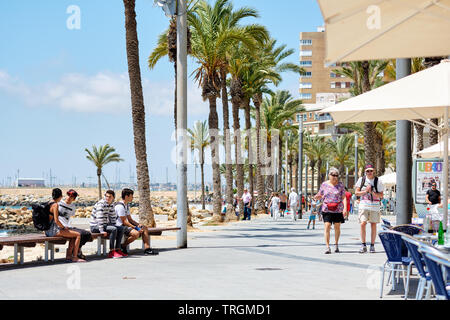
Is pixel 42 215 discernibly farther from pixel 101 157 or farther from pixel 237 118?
pixel 101 157

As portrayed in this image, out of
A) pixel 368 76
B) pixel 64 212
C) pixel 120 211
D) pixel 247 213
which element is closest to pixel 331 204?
pixel 120 211

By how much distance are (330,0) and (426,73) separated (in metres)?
1.64

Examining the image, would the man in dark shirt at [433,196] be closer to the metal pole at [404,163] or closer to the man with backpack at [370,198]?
the man with backpack at [370,198]

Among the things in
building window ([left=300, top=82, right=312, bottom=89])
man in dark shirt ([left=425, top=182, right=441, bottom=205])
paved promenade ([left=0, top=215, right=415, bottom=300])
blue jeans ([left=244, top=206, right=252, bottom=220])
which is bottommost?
blue jeans ([left=244, top=206, right=252, bottom=220])

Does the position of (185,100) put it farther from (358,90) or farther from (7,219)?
(7,219)

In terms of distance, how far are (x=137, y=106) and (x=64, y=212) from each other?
8.56m

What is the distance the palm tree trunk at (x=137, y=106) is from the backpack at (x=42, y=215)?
27.2 ft

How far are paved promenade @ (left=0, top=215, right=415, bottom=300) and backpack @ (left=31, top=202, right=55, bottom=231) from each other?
72cm

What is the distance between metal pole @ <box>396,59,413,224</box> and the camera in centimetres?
1234

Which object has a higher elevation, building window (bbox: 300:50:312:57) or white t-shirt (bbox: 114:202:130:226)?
building window (bbox: 300:50:312:57)

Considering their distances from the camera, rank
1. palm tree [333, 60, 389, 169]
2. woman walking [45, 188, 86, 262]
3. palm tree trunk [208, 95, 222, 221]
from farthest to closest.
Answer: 1. palm tree [333, 60, 389, 169]
2. palm tree trunk [208, 95, 222, 221]
3. woman walking [45, 188, 86, 262]

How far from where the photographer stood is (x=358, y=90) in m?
44.0

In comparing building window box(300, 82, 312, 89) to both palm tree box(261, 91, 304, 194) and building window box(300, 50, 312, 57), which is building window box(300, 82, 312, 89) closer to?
building window box(300, 50, 312, 57)

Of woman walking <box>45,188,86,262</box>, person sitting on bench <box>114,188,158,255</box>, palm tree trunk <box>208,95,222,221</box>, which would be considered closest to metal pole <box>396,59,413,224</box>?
person sitting on bench <box>114,188,158,255</box>
